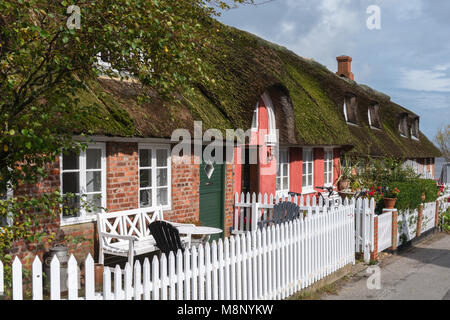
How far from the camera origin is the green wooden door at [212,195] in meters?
9.51

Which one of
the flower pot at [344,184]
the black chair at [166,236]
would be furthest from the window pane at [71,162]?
the flower pot at [344,184]

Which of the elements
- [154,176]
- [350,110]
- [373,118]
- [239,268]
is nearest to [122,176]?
[154,176]

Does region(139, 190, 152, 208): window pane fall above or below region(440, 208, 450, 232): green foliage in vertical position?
above

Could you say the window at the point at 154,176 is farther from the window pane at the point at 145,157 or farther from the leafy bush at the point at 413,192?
the leafy bush at the point at 413,192

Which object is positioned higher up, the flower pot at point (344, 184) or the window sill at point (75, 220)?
the flower pot at point (344, 184)

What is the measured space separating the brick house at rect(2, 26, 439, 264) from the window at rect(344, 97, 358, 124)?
0.06 meters

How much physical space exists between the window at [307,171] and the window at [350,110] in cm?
398

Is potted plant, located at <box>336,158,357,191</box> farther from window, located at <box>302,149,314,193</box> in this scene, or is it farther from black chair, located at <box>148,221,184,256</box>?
black chair, located at <box>148,221,184,256</box>

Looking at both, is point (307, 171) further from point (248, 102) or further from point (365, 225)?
point (365, 225)

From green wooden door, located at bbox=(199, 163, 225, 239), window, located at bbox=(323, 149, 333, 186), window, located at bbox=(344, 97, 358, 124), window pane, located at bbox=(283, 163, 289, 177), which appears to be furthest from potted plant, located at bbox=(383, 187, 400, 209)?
window, located at bbox=(344, 97, 358, 124)

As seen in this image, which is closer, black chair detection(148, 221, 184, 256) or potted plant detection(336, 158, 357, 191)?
black chair detection(148, 221, 184, 256)

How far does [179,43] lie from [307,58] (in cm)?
1503

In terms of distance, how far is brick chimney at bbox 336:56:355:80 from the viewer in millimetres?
22980

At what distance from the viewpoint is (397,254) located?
9.54 meters
